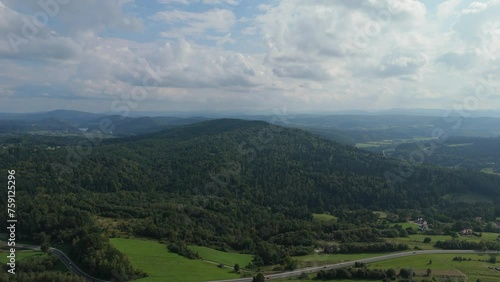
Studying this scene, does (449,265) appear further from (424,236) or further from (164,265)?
(164,265)

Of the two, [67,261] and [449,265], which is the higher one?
[67,261]

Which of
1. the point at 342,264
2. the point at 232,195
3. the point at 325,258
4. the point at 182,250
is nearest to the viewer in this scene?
the point at 342,264

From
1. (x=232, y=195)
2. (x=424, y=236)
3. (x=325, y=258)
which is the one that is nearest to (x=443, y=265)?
(x=325, y=258)

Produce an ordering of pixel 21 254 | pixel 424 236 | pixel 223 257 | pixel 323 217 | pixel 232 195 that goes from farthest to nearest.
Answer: pixel 232 195, pixel 323 217, pixel 424 236, pixel 223 257, pixel 21 254

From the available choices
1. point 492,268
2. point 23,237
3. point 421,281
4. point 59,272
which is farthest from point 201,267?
point 492,268

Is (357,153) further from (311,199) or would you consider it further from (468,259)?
(468,259)

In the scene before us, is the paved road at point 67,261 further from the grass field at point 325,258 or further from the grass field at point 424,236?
the grass field at point 424,236

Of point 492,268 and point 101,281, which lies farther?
point 492,268
